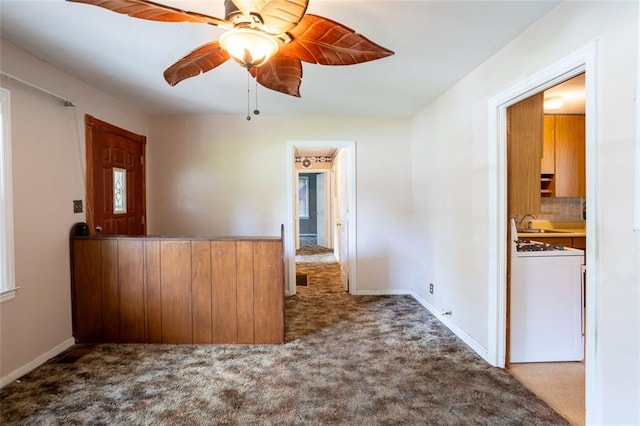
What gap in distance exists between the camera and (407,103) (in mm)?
3643

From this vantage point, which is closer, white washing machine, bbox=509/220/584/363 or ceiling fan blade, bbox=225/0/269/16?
ceiling fan blade, bbox=225/0/269/16

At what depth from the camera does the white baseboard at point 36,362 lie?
223cm

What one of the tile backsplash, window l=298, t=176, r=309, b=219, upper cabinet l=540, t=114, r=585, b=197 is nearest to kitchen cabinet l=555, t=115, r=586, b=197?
upper cabinet l=540, t=114, r=585, b=197

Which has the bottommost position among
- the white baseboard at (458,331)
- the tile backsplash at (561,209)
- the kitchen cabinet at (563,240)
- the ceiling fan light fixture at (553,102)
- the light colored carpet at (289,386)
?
the light colored carpet at (289,386)

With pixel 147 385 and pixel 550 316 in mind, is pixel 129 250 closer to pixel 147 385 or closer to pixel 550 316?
pixel 147 385

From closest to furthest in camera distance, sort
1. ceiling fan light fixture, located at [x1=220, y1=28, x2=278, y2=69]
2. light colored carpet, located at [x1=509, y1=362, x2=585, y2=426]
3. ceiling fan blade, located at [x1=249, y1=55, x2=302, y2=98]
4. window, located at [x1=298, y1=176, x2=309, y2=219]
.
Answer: ceiling fan light fixture, located at [x1=220, y1=28, x2=278, y2=69] < ceiling fan blade, located at [x1=249, y1=55, x2=302, y2=98] < light colored carpet, located at [x1=509, y1=362, x2=585, y2=426] < window, located at [x1=298, y1=176, x2=309, y2=219]

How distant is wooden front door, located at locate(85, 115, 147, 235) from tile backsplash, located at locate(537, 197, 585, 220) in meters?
4.99

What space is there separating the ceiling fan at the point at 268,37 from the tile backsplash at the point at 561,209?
3.75m

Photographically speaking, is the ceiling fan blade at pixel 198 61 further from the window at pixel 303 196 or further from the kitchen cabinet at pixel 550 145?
the window at pixel 303 196

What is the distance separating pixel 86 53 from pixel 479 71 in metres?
2.97

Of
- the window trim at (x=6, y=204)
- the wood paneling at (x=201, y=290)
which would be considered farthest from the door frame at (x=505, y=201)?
the window trim at (x=6, y=204)

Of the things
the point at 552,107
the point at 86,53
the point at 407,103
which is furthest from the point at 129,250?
the point at 552,107

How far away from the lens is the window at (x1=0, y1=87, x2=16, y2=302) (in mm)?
2178

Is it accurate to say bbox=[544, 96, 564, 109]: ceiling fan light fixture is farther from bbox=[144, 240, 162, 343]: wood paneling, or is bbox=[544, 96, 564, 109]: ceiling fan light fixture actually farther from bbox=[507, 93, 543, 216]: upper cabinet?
bbox=[144, 240, 162, 343]: wood paneling
